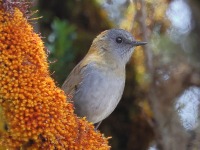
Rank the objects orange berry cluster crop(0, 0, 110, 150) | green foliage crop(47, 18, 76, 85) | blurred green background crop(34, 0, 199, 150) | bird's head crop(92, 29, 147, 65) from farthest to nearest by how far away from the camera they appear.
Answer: blurred green background crop(34, 0, 199, 150)
green foliage crop(47, 18, 76, 85)
bird's head crop(92, 29, 147, 65)
orange berry cluster crop(0, 0, 110, 150)

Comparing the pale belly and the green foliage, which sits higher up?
the green foliage

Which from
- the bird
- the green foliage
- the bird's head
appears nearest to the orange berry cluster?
the bird

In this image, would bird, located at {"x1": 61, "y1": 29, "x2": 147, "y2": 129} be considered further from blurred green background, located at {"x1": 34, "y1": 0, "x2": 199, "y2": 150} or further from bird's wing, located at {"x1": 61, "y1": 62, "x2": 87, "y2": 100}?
blurred green background, located at {"x1": 34, "y1": 0, "x2": 199, "y2": 150}

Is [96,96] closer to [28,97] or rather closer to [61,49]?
[61,49]

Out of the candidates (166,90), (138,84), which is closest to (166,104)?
(166,90)

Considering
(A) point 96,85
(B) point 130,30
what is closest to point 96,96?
(A) point 96,85

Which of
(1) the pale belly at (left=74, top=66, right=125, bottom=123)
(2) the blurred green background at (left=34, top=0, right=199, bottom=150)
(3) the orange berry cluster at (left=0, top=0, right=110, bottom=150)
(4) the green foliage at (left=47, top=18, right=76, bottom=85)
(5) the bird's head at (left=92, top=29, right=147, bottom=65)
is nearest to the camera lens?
(3) the orange berry cluster at (left=0, top=0, right=110, bottom=150)

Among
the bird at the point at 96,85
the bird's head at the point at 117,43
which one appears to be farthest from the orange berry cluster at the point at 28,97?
the bird's head at the point at 117,43

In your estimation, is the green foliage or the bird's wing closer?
the bird's wing

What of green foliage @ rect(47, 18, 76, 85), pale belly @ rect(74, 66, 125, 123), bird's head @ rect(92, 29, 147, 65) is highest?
bird's head @ rect(92, 29, 147, 65)

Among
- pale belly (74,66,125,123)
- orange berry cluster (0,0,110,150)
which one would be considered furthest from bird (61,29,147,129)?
orange berry cluster (0,0,110,150)
